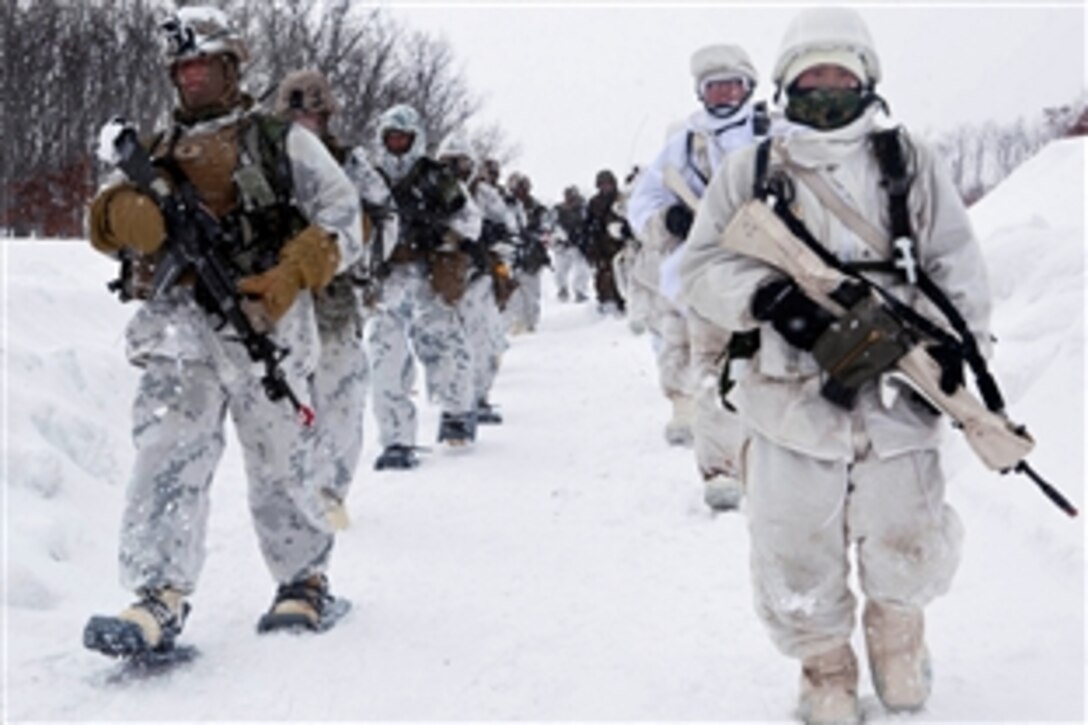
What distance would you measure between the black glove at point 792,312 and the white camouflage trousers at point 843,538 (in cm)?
30

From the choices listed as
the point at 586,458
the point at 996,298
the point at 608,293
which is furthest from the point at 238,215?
the point at 608,293

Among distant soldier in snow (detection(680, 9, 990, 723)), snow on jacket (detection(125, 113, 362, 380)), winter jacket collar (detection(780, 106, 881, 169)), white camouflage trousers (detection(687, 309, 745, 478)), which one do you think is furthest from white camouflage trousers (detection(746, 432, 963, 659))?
white camouflage trousers (detection(687, 309, 745, 478))

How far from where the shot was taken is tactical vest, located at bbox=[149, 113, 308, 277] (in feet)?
12.8

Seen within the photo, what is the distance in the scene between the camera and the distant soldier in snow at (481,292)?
8.57 meters

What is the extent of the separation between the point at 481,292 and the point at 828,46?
5.87 metres

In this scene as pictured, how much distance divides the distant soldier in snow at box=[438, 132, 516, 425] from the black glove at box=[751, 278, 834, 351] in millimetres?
5022

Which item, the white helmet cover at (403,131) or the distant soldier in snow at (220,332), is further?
the white helmet cover at (403,131)

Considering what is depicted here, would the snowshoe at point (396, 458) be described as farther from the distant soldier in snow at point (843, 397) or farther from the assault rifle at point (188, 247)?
the distant soldier in snow at point (843, 397)

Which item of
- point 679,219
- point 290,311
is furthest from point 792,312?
point 679,219

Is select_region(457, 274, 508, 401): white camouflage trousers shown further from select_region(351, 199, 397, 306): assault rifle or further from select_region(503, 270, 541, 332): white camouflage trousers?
select_region(503, 270, 541, 332): white camouflage trousers

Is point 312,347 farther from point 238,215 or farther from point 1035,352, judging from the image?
point 1035,352

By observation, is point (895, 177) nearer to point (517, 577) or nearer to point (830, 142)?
point (830, 142)

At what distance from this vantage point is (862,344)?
289 cm

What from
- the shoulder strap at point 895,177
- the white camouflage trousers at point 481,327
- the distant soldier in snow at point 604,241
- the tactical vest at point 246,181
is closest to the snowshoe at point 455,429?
the white camouflage trousers at point 481,327
